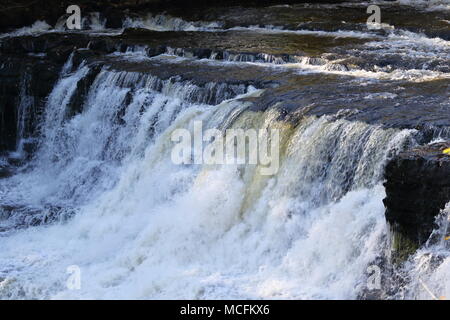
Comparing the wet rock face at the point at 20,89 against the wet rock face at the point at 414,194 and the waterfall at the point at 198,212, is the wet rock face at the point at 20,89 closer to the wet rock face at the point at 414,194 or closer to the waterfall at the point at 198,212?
the waterfall at the point at 198,212

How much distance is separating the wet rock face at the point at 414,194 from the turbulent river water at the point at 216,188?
23 centimetres

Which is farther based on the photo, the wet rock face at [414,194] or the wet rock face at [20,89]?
the wet rock face at [20,89]

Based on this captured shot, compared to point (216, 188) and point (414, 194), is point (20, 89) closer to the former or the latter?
point (216, 188)

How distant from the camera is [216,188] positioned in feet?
34.3

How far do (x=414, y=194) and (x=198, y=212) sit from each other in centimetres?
354

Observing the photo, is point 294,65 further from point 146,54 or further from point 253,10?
point 253,10

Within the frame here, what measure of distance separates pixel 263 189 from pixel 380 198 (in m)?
1.97

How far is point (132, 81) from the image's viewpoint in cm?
1394

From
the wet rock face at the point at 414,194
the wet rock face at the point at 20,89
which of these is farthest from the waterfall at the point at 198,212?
the wet rock face at the point at 20,89

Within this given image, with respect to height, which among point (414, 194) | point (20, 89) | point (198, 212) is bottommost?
point (198, 212)

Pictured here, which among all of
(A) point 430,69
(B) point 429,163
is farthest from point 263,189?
(A) point 430,69

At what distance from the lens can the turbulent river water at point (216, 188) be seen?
8.73 m

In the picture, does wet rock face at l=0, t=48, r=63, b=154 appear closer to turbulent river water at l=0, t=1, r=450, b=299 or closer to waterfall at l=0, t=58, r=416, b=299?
turbulent river water at l=0, t=1, r=450, b=299

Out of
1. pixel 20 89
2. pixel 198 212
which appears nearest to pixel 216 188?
pixel 198 212
